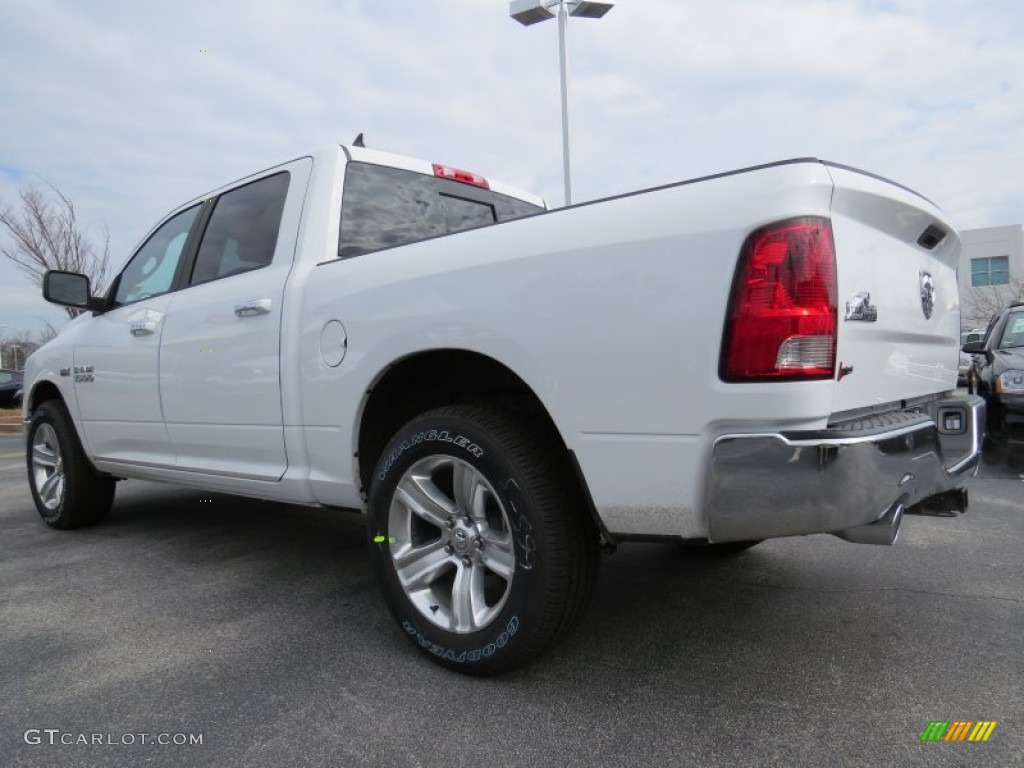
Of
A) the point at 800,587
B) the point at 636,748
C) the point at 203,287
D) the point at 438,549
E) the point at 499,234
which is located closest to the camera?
the point at 636,748

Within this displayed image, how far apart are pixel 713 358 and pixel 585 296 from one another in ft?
1.31

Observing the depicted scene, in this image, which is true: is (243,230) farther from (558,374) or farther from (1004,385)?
(1004,385)

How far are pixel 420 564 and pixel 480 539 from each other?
0.28 m

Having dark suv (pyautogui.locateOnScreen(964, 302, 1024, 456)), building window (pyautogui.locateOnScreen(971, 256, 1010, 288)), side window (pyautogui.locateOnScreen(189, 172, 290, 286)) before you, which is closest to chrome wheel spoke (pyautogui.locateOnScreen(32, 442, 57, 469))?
side window (pyautogui.locateOnScreen(189, 172, 290, 286))

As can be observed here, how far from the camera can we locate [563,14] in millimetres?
12430

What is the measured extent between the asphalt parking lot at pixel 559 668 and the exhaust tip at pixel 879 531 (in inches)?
20.8

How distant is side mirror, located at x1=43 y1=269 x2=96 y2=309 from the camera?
4117 millimetres

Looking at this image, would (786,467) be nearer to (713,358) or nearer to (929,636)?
(713,358)

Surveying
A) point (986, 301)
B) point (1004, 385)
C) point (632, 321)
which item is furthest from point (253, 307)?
point (986, 301)

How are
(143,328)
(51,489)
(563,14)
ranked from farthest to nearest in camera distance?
1. (563,14)
2. (51,489)
3. (143,328)

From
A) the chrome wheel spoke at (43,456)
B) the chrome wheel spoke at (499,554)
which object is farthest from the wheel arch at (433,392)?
the chrome wheel spoke at (43,456)

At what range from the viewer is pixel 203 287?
342 cm

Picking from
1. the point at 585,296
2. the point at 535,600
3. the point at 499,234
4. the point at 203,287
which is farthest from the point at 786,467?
the point at 203,287

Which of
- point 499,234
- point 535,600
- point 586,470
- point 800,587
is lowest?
point 800,587
